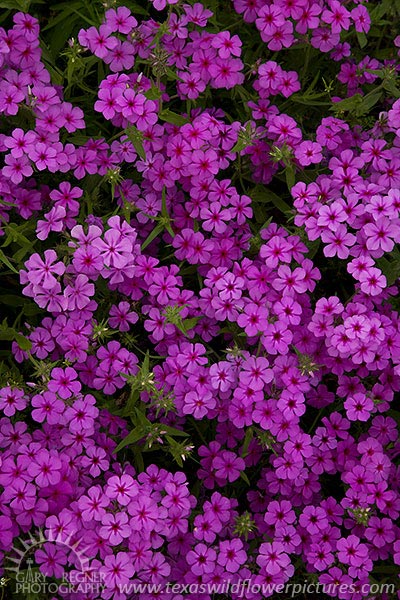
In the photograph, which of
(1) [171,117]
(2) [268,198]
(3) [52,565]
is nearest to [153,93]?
(1) [171,117]

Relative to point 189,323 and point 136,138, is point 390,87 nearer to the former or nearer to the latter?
point 136,138

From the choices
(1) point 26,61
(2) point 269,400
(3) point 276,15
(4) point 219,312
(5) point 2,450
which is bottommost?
(5) point 2,450

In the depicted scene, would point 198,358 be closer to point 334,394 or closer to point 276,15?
point 334,394

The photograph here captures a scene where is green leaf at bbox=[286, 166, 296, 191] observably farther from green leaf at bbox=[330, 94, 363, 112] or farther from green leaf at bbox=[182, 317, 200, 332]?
green leaf at bbox=[182, 317, 200, 332]

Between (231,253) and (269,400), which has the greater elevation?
(231,253)

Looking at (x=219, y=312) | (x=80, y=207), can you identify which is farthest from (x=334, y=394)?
(x=80, y=207)

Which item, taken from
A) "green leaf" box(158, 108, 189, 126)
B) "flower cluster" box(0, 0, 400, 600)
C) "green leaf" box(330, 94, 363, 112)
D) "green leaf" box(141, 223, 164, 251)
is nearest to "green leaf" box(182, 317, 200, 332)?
"flower cluster" box(0, 0, 400, 600)
